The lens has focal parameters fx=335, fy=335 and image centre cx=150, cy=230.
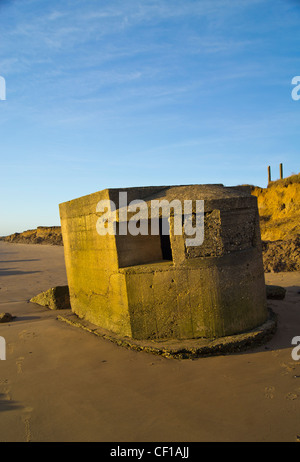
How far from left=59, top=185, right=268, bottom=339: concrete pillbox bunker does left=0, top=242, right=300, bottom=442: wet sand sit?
0.41 meters

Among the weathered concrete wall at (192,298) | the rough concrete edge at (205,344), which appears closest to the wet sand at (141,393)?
the rough concrete edge at (205,344)

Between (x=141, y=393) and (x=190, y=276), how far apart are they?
5.03 ft

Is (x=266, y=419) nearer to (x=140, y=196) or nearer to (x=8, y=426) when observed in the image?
(x=8, y=426)

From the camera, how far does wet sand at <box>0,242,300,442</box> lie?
9.30 ft

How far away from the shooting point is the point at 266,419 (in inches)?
115

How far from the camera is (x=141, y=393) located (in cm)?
345

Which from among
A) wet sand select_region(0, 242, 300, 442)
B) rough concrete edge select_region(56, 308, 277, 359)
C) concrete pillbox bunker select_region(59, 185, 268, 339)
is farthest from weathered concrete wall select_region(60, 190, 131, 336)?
wet sand select_region(0, 242, 300, 442)

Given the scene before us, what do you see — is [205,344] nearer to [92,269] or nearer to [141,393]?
[141,393]

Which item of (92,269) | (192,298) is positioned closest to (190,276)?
(192,298)

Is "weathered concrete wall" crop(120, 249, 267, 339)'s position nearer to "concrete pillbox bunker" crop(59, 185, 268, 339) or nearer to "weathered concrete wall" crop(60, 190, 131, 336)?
"concrete pillbox bunker" crop(59, 185, 268, 339)

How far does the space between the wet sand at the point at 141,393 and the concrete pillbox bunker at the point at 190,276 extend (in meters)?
0.41

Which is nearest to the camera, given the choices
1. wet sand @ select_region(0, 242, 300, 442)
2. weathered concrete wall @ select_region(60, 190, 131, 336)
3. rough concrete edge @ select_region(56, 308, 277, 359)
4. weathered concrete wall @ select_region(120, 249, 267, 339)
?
wet sand @ select_region(0, 242, 300, 442)
